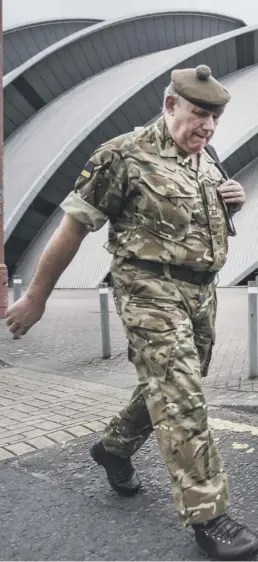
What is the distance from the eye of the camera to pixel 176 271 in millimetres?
2377

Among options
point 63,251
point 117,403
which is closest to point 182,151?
point 63,251

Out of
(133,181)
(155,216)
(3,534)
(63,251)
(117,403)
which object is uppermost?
(133,181)

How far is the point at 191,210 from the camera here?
2367mm

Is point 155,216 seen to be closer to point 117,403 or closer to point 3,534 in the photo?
point 3,534

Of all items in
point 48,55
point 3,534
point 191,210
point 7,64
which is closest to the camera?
point 191,210

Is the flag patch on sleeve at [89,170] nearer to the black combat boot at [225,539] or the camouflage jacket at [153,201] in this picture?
the camouflage jacket at [153,201]

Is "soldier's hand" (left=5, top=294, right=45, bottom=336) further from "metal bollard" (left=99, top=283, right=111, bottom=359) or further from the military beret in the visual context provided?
"metal bollard" (left=99, top=283, right=111, bottom=359)

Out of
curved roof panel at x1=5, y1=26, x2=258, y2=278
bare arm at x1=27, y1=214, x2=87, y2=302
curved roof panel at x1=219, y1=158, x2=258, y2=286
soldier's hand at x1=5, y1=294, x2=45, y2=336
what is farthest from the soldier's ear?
curved roof panel at x1=5, y1=26, x2=258, y2=278

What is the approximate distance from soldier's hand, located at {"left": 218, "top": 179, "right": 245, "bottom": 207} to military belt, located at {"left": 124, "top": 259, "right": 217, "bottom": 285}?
36 cm

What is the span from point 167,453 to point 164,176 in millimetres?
1140

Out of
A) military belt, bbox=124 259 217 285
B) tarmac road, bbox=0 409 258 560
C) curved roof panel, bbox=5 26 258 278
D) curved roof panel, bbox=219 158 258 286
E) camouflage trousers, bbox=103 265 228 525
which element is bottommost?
curved roof panel, bbox=219 158 258 286

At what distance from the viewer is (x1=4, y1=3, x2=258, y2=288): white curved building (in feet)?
79.0

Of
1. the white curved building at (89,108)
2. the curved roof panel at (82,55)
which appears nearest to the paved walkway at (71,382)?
the white curved building at (89,108)

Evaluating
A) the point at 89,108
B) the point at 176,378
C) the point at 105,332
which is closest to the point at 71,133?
the point at 89,108
